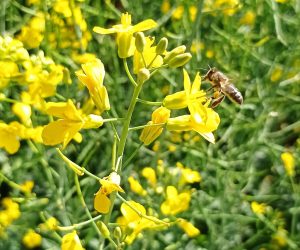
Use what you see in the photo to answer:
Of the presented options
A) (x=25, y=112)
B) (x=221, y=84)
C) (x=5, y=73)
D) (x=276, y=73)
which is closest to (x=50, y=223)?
(x=25, y=112)

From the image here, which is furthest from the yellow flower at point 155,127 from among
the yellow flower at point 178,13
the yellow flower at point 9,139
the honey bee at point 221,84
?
the yellow flower at point 178,13

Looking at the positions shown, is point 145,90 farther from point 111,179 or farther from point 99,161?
point 111,179

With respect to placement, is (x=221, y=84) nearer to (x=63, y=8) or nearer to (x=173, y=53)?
(x=173, y=53)

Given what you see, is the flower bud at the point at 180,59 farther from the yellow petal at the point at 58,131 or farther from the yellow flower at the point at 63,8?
the yellow flower at the point at 63,8

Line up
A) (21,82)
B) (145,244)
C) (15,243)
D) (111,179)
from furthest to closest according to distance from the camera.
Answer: (15,243) → (145,244) → (21,82) → (111,179)

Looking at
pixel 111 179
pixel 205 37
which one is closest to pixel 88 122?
pixel 111 179

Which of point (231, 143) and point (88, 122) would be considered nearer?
point (88, 122)

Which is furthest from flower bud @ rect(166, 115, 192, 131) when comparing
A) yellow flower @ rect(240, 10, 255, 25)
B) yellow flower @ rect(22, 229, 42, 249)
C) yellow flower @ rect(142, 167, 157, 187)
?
yellow flower @ rect(240, 10, 255, 25)

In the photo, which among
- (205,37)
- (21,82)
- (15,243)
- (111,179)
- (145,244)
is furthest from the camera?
(205,37)

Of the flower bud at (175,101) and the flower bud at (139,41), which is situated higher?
the flower bud at (139,41)
